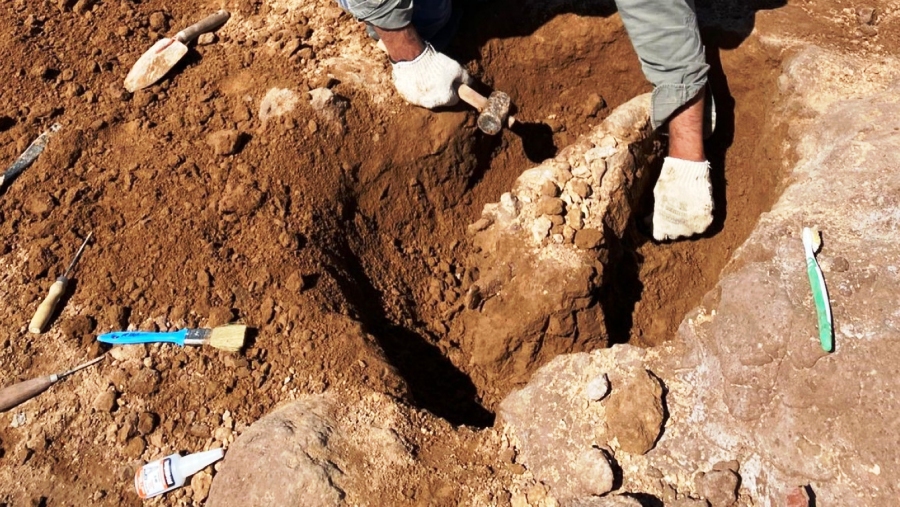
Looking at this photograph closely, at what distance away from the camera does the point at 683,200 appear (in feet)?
8.89

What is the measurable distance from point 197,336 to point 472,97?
149 cm

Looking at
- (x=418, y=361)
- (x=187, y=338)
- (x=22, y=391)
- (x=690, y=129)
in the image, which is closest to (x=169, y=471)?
(x=187, y=338)

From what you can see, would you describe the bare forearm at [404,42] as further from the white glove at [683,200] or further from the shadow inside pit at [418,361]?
the white glove at [683,200]

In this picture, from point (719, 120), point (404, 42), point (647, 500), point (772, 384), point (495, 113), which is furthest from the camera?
point (719, 120)

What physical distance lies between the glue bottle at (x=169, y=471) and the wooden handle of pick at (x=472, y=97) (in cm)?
170

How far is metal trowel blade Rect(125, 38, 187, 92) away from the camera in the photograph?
273 cm

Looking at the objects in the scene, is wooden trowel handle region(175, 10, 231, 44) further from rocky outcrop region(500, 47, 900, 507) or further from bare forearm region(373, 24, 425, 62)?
rocky outcrop region(500, 47, 900, 507)

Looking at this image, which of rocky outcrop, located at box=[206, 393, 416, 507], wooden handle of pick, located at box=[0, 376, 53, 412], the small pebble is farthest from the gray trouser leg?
wooden handle of pick, located at box=[0, 376, 53, 412]

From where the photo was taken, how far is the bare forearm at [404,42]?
267cm

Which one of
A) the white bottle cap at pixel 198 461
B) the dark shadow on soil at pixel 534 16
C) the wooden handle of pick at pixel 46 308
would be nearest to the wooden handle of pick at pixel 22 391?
the wooden handle of pick at pixel 46 308

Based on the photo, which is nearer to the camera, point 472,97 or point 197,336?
point 197,336

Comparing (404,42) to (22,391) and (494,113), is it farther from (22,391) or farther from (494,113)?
(22,391)

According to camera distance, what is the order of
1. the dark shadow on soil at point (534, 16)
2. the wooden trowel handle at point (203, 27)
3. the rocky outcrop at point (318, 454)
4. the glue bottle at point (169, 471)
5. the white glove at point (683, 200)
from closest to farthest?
the rocky outcrop at point (318, 454)
the glue bottle at point (169, 471)
the white glove at point (683, 200)
the wooden trowel handle at point (203, 27)
the dark shadow on soil at point (534, 16)

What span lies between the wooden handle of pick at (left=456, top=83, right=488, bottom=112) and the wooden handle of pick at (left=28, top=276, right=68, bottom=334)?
5.71 feet
